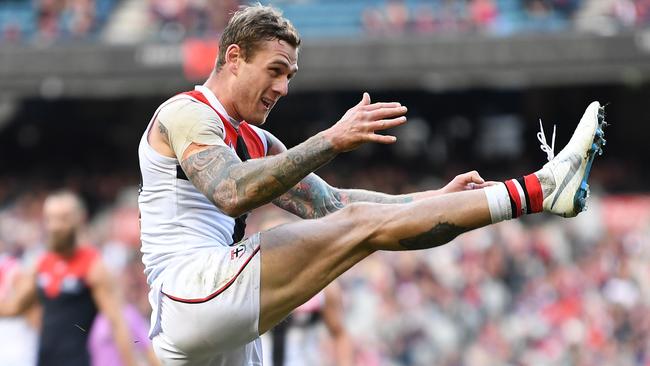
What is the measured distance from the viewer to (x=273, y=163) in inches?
209

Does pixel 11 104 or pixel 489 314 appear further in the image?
pixel 11 104

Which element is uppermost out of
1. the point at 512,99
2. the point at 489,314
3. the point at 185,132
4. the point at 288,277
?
the point at 512,99

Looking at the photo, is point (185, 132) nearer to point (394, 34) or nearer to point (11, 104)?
point (394, 34)

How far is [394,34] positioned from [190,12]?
3138mm

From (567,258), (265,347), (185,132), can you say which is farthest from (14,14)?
(185,132)

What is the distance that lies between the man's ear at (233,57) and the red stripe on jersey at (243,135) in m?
0.21

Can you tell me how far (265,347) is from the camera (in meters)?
8.91

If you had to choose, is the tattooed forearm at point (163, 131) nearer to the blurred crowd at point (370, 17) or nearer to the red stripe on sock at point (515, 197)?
the red stripe on sock at point (515, 197)

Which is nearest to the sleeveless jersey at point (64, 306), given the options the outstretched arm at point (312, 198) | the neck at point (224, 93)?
the outstretched arm at point (312, 198)

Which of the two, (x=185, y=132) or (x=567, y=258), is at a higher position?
(x=185, y=132)

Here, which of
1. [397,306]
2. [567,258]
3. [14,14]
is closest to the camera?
[397,306]

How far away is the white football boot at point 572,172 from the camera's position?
5.36m

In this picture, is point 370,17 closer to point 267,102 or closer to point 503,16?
point 503,16

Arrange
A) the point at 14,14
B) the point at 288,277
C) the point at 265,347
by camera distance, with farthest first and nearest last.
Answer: the point at 14,14, the point at 265,347, the point at 288,277
